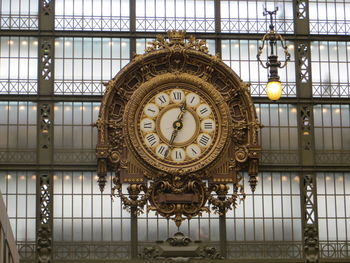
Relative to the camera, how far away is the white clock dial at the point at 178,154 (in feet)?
116

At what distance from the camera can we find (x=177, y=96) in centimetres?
3591

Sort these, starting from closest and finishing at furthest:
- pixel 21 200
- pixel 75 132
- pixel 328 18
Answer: pixel 21 200 → pixel 75 132 → pixel 328 18

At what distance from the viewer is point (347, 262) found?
35.5 meters

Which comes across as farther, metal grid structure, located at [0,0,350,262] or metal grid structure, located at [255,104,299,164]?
metal grid structure, located at [255,104,299,164]

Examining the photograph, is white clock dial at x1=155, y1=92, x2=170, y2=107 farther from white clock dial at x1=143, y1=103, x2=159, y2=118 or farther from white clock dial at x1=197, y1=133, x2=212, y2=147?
white clock dial at x1=197, y1=133, x2=212, y2=147

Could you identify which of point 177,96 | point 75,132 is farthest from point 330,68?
point 75,132

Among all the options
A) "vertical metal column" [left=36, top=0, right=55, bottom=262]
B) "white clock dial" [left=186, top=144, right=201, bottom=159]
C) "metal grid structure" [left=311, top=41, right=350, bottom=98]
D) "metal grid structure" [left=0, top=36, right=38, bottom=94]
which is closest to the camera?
"vertical metal column" [left=36, top=0, right=55, bottom=262]

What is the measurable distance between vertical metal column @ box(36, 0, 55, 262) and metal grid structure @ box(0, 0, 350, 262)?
1.2 inches

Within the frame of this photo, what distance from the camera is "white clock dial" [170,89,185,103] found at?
35.8 meters

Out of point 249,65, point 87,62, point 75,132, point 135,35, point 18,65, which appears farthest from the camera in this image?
point 249,65

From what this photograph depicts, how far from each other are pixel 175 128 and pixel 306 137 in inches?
167

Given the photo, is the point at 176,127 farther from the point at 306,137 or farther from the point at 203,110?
the point at 306,137

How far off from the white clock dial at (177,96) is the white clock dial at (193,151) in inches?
57.2

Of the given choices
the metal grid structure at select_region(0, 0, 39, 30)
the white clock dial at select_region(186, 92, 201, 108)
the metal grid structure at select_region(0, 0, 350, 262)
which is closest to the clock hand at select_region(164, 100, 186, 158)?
the white clock dial at select_region(186, 92, 201, 108)
